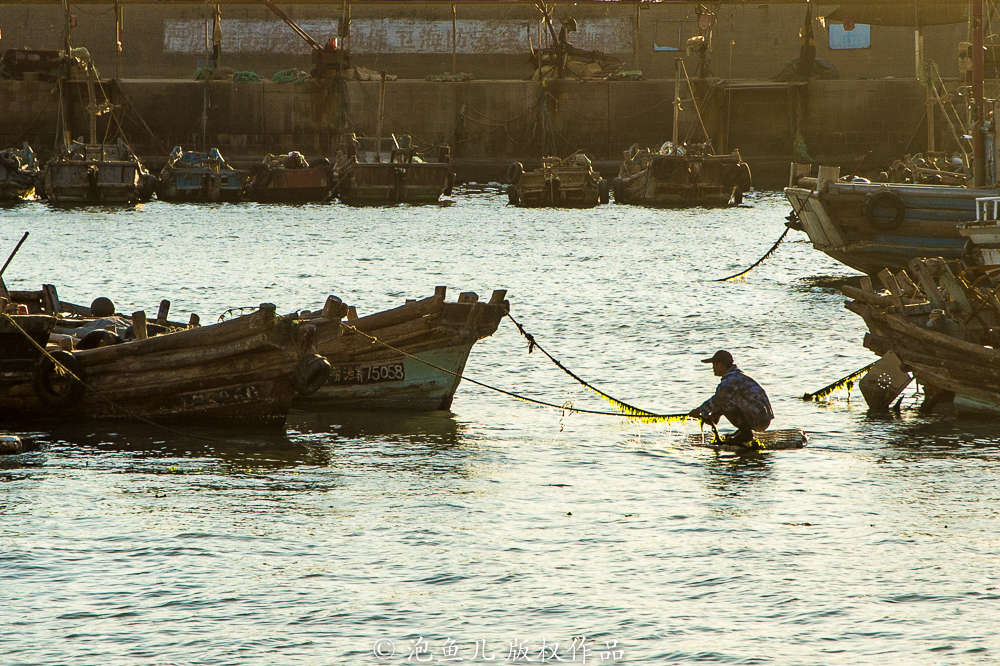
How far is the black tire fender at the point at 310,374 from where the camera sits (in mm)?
13180

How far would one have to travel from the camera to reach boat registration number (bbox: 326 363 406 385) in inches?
585

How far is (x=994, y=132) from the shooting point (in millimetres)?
23125

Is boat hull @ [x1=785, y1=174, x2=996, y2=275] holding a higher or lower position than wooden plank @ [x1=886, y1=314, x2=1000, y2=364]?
higher

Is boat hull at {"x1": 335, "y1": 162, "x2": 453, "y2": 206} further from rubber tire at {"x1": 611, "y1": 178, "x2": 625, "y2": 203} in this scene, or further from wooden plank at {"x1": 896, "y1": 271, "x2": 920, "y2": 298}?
wooden plank at {"x1": 896, "y1": 271, "x2": 920, "y2": 298}

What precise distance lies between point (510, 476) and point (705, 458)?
81.8 inches

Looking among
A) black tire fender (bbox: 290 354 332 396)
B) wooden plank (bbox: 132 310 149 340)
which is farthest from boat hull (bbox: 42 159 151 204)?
black tire fender (bbox: 290 354 332 396)

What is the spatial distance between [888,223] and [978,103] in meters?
3.10

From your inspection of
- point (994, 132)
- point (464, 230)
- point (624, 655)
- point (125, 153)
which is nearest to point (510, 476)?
point (624, 655)

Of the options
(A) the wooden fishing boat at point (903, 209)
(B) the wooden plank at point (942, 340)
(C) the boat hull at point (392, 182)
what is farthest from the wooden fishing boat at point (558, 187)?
(B) the wooden plank at point (942, 340)

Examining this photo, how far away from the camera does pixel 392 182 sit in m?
57.2

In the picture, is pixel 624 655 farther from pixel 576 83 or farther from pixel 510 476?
pixel 576 83

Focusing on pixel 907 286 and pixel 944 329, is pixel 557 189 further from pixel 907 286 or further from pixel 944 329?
pixel 944 329

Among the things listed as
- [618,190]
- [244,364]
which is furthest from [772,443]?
[618,190]

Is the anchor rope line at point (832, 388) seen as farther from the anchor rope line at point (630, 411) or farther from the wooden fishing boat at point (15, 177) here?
the wooden fishing boat at point (15, 177)
